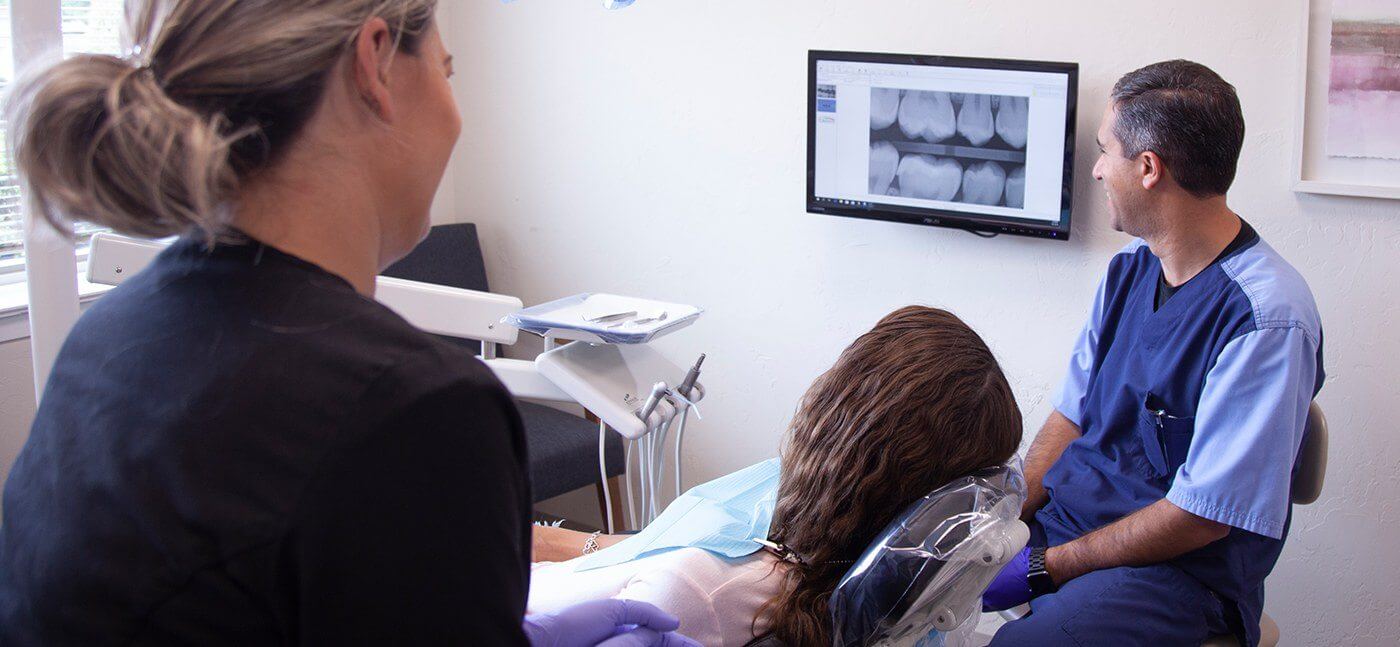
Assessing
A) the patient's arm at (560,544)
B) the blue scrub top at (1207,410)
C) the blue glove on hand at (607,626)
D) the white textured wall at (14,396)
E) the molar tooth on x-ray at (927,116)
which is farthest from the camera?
the white textured wall at (14,396)

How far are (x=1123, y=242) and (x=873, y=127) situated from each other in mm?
572

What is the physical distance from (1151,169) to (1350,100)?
0.49 metres

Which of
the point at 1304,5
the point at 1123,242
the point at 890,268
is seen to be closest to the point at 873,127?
the point at 890,268

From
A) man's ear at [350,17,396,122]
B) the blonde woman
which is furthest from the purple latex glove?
man's ear at [350,17,396,122]

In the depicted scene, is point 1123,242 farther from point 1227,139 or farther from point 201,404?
point 201,404

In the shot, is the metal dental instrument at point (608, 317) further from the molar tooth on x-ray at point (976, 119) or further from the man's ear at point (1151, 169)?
the molar tooth on x-ray at point (976, 119)

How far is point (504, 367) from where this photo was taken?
1692 mm

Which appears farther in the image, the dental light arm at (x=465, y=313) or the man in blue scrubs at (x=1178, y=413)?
the man in blue scrubs at (x=1178, y=413)

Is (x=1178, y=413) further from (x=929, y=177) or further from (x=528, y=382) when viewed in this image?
(x=528, y=382)

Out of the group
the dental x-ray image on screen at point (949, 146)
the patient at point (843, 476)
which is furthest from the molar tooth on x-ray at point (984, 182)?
the patient at point (843, 476)

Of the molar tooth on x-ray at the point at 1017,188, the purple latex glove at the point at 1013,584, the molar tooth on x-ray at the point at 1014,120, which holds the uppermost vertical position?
the molar tooth on x-ray at the point at 1014,120

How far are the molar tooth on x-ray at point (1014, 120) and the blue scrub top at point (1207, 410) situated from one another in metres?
0.41

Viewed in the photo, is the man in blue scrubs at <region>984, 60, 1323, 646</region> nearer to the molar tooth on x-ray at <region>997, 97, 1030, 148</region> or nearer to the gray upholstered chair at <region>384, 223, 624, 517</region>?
the molar tooth on x-ray at <region>997, 97, 1030, 148</region>

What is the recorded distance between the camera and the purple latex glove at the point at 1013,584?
1887mm
